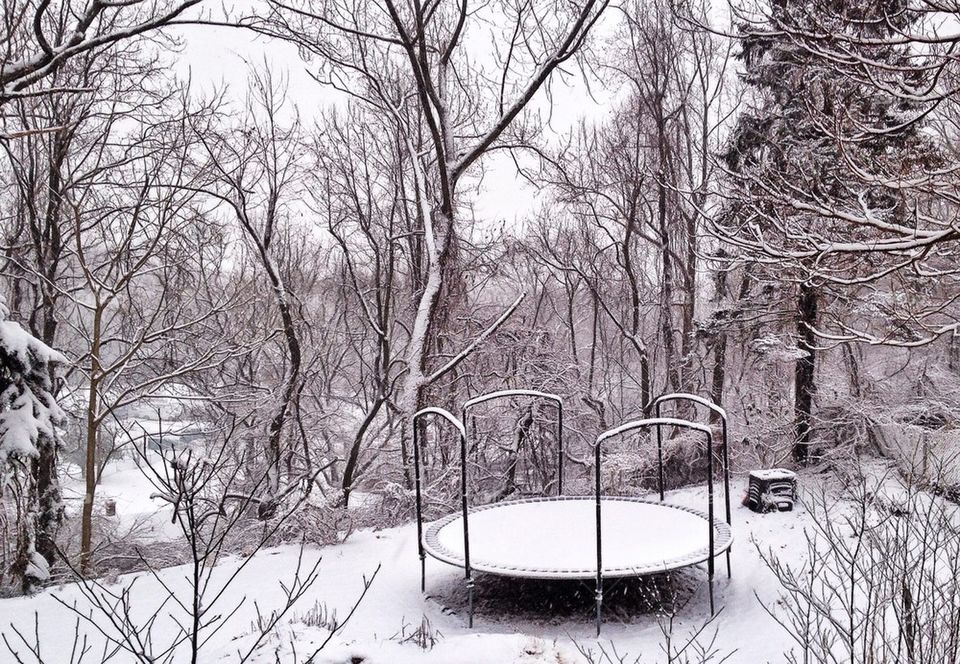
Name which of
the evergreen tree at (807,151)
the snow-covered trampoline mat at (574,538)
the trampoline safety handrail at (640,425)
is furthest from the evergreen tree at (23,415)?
the evergreen tree at (807,151)

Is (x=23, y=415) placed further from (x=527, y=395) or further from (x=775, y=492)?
(x=775, y=492)

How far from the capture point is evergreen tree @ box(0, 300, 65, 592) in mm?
5457

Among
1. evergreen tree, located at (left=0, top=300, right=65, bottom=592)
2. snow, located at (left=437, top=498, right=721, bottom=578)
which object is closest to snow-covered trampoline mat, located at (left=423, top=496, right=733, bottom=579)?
snow, located at (left=437, top=498, right=721, bottom=578)

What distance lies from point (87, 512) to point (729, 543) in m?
6.60

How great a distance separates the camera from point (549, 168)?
1484cm

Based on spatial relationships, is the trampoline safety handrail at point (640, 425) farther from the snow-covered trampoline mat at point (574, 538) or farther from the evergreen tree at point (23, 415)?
the evergreen tree at point (23, 415)

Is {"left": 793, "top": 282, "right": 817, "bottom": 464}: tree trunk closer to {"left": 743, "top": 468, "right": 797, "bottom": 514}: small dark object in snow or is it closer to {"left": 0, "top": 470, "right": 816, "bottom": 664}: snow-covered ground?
{"left": 743, "top": 468, "right": 797, "bottom": 514}: small dark object in snow

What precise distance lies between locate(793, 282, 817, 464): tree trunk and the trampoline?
13.8 feet

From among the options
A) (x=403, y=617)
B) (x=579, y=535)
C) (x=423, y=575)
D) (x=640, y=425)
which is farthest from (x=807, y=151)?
(x=403, y=617)

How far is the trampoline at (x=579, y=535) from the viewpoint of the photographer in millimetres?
5055

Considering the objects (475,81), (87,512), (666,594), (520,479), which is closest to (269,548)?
(87,512)

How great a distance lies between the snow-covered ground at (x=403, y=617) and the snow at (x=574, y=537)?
0.36 meters

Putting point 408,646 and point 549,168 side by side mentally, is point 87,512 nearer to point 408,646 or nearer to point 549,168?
point 408,646

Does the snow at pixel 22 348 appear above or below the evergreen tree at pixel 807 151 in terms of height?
below
